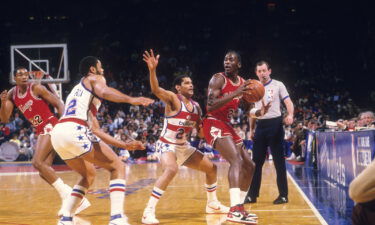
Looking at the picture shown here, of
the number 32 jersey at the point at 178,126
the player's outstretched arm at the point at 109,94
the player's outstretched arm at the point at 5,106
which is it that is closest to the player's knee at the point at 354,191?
the player's outstretched arm at the point at 109,94

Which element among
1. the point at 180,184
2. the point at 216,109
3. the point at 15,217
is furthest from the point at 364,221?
the point at 180,184

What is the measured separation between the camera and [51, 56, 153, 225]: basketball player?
4781 mm

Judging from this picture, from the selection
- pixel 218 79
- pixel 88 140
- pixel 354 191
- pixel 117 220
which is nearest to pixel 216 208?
pixel 218 79

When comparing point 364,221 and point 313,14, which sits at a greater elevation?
point 313,14

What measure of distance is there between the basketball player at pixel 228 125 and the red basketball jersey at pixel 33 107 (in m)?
2.25

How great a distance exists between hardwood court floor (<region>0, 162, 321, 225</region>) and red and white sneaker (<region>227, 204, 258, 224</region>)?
0.23m

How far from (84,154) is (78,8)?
21773 millimetres

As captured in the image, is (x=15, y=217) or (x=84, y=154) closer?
(x=84, y=154)

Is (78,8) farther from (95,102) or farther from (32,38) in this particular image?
(95,102)

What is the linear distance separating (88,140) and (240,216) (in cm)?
175

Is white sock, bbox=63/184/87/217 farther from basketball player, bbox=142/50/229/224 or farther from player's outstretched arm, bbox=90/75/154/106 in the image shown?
player's outstretched arm, bbox=90/75/154/106

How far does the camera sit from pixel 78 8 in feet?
83.1

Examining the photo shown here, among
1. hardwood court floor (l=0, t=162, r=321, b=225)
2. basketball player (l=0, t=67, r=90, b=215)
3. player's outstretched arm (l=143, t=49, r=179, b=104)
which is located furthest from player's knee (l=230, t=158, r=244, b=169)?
basketball player (l=0, t=67, r=90, b=215)

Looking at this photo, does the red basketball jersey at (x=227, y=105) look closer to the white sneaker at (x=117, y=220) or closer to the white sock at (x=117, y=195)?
the white sock at (x=117, y=195)
